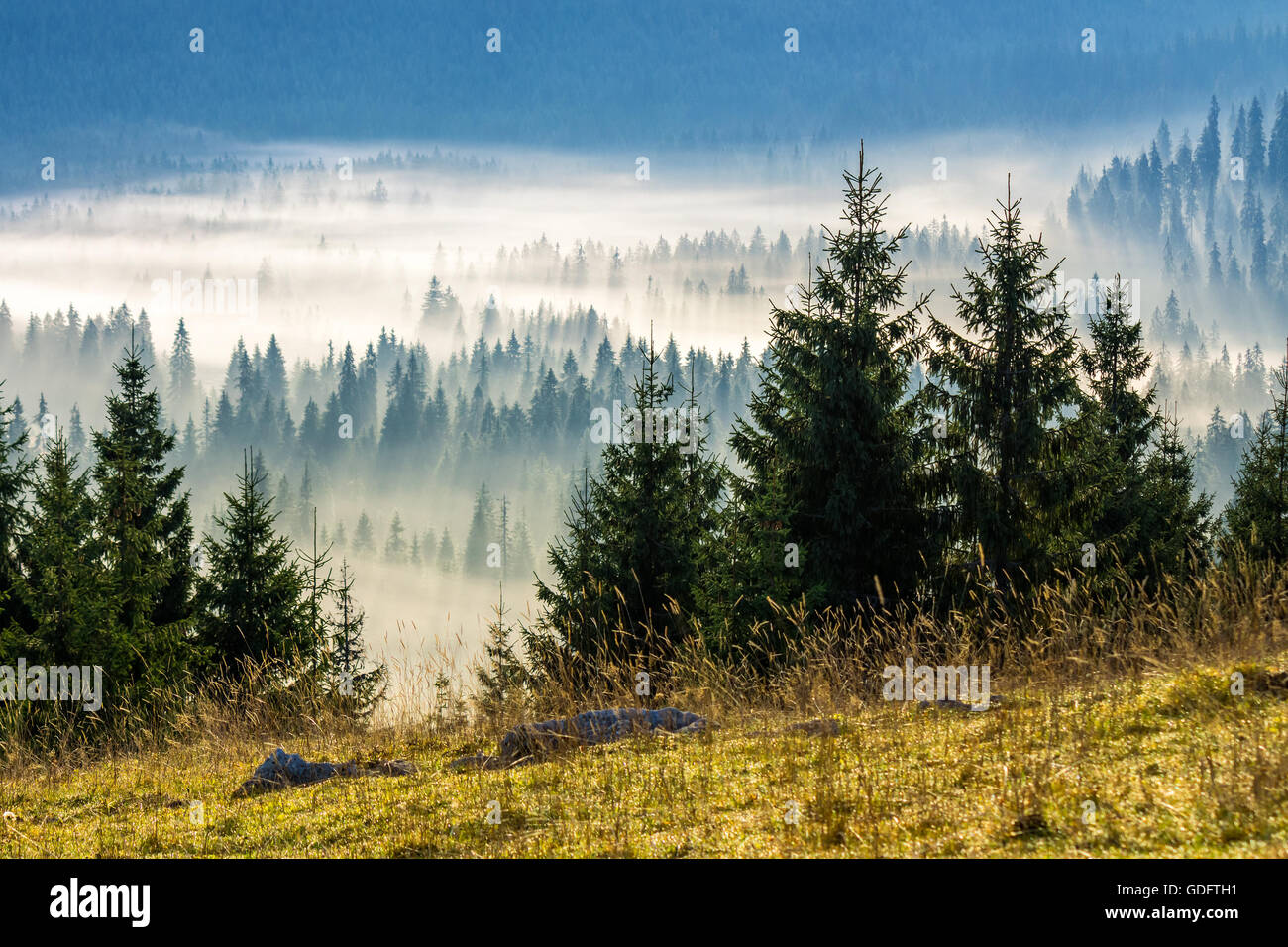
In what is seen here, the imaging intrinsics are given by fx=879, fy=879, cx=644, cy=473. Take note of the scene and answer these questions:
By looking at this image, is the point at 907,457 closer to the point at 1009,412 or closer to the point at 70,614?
the point at 1009,412

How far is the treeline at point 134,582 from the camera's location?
725 inches

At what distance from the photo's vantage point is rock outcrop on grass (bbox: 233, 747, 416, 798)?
825 cm

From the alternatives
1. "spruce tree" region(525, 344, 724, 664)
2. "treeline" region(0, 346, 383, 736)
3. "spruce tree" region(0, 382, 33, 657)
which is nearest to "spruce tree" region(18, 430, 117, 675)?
"treeline" region(0, 346, 383, 736)

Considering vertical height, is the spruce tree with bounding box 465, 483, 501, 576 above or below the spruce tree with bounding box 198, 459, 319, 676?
below

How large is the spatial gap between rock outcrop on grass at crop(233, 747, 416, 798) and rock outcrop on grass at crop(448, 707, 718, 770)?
2.23ft

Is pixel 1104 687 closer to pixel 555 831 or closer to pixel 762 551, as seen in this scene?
pixel 555 831

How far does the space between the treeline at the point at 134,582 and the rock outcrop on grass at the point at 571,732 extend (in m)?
8.96

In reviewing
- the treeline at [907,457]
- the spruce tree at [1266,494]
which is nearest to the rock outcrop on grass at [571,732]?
the treeline at [907,457]

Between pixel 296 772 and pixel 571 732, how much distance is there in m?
2.69

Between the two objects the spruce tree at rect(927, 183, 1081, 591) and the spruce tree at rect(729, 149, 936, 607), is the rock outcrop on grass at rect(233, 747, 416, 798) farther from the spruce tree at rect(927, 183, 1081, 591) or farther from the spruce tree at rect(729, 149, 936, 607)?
the spruce tree at rect(927, 183, 1081, 591)

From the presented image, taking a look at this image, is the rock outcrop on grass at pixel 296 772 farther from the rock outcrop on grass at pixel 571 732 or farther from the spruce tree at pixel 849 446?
the spruce tree at pixel 849 446

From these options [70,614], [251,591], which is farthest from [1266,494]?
[70,614]

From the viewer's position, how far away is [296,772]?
8438mm
